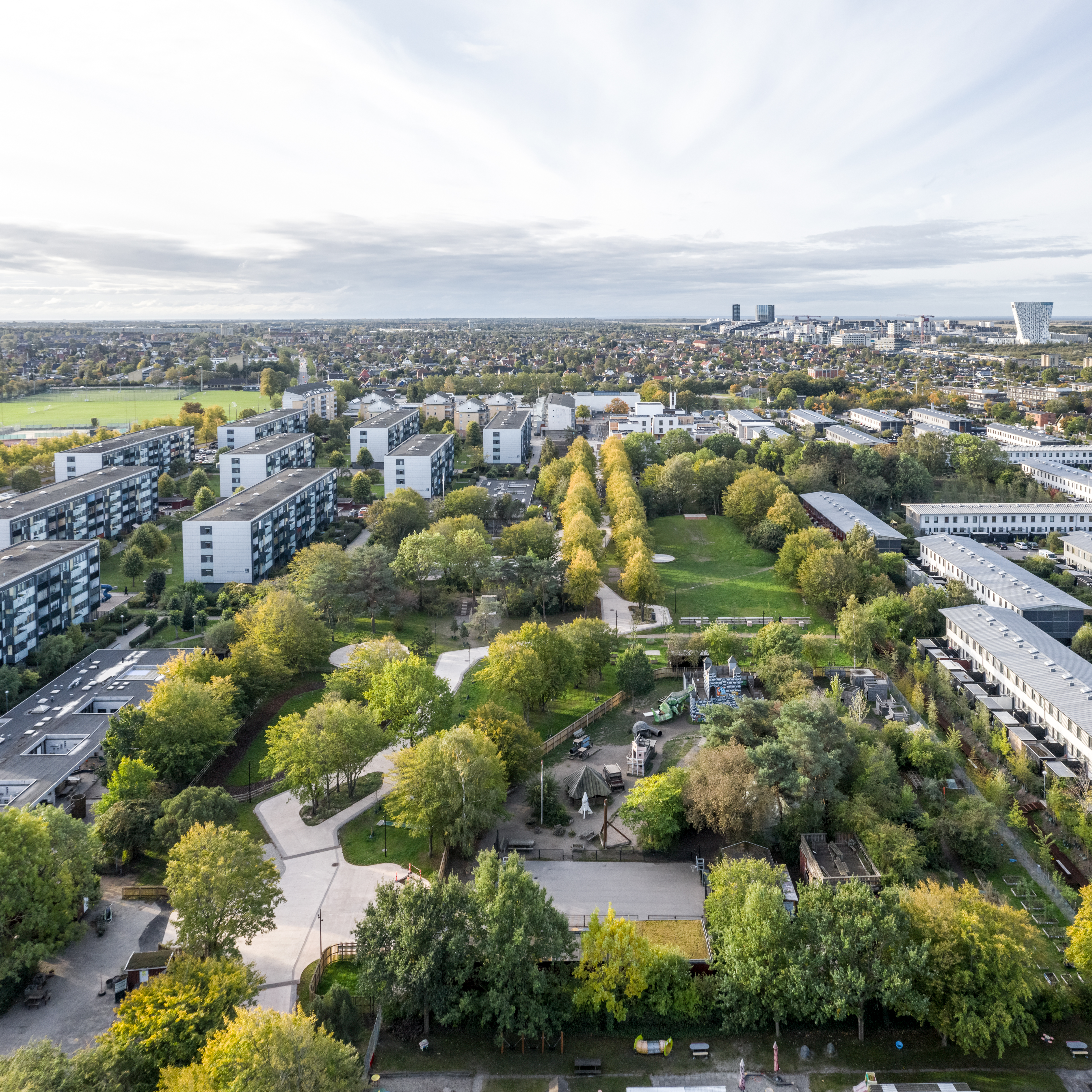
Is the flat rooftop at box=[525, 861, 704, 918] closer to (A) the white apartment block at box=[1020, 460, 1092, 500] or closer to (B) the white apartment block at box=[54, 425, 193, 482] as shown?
(B) the white apartment block at box=[54, 425, 193, 482]

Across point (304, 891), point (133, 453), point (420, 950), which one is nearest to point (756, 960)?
point (420, 950)

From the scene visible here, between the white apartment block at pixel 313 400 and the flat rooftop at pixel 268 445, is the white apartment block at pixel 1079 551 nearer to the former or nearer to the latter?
the flat rooftop at pixel 268 445

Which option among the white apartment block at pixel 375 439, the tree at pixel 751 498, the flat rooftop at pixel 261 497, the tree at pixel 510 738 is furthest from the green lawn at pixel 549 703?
the white apartment block at pixel 375 439

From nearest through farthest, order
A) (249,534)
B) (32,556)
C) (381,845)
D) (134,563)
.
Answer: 1. (381,845)
2. (32,556)
3. (249,534)
4. (134,563)

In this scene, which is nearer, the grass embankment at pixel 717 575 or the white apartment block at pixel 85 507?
the grass embankment at pixel 717 575

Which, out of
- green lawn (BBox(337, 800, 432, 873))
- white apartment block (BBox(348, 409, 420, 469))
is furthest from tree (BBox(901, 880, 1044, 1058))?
white apartment block (BBox(348, 409, 420, 469))

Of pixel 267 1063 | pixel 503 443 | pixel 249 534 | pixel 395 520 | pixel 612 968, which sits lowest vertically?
pixel 612 968

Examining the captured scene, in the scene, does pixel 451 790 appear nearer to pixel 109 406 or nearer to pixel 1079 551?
pixel 1079 551
